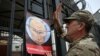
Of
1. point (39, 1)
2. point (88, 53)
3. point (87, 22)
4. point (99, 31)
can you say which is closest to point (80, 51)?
point (88, 53)

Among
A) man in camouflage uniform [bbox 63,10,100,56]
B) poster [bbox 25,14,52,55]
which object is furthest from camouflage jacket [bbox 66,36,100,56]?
poster [bbox 25,14,52,55]

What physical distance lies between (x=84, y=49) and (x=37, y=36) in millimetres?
1665

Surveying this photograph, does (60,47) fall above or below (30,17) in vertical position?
below

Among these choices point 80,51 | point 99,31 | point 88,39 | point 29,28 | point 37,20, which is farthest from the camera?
point 37,20

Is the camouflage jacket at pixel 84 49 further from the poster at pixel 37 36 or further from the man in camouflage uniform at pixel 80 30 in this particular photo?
the poster at pixel 37 36

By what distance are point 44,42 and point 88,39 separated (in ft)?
5.23

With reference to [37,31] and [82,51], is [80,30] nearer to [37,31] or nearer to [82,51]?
[82,51]

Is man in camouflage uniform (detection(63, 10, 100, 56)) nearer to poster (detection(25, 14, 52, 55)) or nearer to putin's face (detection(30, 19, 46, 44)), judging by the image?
poster (detection(25, 14, 52, 55))

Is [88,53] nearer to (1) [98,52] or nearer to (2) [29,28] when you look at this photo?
(1) [98,52]

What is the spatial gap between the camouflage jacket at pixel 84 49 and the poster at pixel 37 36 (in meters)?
1.33

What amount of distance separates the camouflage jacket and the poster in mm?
1329

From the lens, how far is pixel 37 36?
11.3 ft

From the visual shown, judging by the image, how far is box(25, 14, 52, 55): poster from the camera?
128 inches

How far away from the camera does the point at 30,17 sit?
345cm
